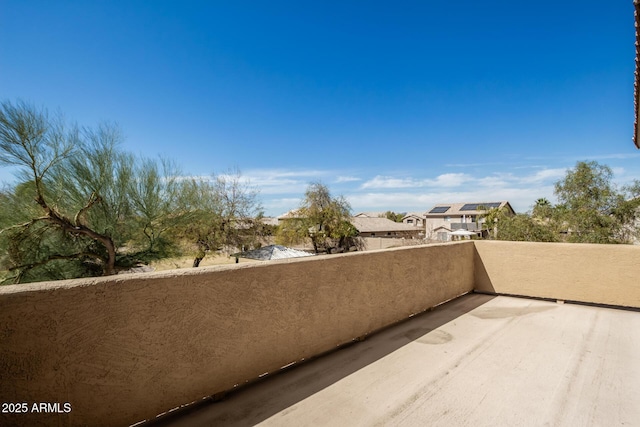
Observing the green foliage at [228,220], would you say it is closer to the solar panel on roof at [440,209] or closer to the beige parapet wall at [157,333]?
the beige parapet wall at [157,333]

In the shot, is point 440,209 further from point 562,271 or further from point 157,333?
point 157,333

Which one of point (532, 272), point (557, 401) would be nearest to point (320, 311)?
point (557, 401)

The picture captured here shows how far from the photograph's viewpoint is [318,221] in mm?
27641

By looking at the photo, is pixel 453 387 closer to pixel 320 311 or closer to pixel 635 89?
pixel 320 311

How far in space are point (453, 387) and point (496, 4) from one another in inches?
606

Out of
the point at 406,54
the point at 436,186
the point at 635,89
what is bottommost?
the point at 635,89

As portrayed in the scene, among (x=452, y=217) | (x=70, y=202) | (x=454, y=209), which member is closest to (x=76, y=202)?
(x=70, y=202)

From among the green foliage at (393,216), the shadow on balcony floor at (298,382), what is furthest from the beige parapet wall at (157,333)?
the green foliage at (393,216)

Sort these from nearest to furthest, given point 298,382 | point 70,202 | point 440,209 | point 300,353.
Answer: point 298,382
point 300,353
point 70,202
point 440,209

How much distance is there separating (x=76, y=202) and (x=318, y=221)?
20807mm

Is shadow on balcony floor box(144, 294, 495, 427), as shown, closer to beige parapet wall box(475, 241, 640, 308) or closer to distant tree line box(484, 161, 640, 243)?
beige parapet wall box(475, 241, 640, 308)

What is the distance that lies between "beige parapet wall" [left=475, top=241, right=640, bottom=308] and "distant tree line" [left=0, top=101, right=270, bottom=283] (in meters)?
9.44

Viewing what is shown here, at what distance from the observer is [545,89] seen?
59.0 feet

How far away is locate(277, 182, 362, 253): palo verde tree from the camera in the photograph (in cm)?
2747
